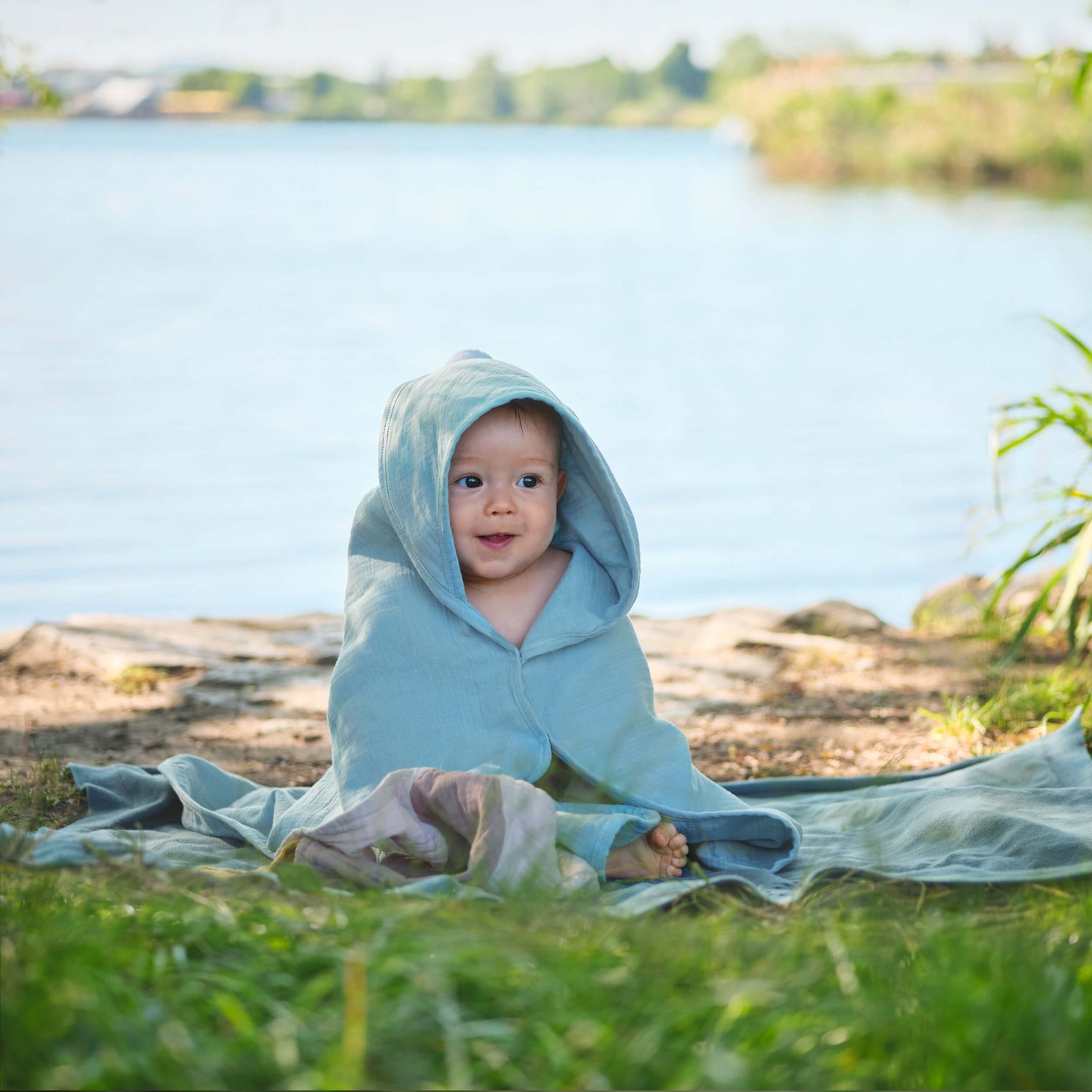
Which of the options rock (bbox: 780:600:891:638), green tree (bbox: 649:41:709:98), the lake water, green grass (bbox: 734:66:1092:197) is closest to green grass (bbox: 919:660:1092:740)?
the lake water

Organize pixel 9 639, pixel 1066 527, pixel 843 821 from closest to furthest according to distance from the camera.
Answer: pixel 843 821, pixel 1066 527, pixel 9 639

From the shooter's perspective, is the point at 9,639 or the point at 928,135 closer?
the point at 9,639

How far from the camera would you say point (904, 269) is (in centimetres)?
1597

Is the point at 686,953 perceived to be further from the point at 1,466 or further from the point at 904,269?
the point at 904,269

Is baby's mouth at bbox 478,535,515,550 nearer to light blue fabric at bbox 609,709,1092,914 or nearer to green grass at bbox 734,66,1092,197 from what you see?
light blue fabric at bbox 609,709,1092,914

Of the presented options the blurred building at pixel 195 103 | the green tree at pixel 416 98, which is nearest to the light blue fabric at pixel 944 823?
the green tree at pixel 416 98

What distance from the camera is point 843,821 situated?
2.98 meters

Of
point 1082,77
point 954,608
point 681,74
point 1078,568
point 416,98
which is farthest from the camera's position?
point 416,98

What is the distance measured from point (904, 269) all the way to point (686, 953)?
15.5m

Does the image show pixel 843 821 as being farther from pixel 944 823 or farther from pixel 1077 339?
pixel 1077 339

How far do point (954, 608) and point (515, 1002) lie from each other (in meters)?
3.94

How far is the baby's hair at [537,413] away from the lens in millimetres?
2609

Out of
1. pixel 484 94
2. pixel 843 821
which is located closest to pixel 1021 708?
pixel 843 821

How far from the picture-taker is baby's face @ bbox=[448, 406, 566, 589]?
2576mm
